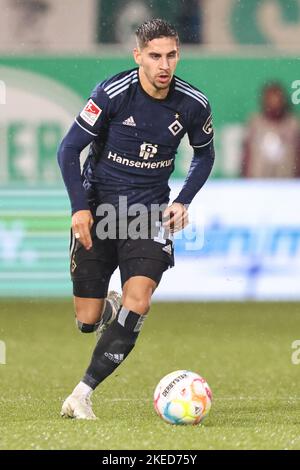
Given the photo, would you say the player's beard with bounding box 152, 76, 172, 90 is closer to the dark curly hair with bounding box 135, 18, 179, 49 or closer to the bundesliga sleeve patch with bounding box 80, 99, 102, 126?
the dark curly hair with bounding box 135, 18, 179, 49

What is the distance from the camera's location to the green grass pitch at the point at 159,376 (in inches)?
→ 233

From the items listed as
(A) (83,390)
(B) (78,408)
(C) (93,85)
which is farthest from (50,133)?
(B) (78,408)

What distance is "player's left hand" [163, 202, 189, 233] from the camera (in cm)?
694

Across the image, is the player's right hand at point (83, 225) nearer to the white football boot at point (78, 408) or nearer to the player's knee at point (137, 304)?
the player's knee at point (137, 304)

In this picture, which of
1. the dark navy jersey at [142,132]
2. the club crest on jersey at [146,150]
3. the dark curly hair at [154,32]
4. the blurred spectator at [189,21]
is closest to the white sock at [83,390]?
the dark navy jersey at [142,132]

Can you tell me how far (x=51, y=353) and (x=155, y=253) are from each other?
340cm

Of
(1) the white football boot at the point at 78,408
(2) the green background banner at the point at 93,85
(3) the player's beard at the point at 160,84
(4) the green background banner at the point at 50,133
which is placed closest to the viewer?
(1) the white football boot at the point at 78,408

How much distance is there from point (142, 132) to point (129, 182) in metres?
0.30

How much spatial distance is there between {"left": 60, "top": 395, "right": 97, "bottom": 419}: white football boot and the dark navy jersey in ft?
4.01

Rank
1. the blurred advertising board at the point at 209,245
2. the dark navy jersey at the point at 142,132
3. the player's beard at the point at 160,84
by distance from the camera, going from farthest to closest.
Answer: the blurred advertising board at the point at 209,245 → the dark navy jersey at the point at 142,132 → the player's beard at the point at 160,84

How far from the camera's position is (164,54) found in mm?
6852

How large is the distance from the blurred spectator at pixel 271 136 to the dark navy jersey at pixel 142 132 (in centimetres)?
670

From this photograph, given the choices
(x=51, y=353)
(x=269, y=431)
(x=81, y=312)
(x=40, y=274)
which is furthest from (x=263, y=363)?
(x=40, y=274)

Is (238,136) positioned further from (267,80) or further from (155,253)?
(155,253)
